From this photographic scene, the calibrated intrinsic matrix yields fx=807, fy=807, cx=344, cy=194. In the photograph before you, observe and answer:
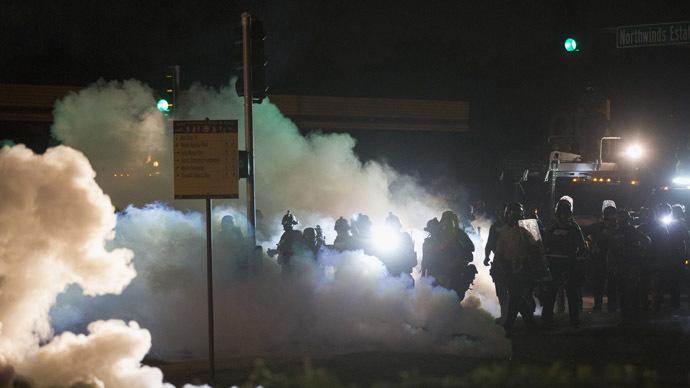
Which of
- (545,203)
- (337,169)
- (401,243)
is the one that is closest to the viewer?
(401,243)

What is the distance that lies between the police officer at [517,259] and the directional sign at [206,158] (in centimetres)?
438

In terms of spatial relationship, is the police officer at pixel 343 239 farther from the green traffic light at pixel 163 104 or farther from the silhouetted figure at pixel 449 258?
the green traffic light at pixel 163 104

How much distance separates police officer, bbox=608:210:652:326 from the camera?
1126 cm

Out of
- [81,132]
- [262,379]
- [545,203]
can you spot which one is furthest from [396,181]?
[262,379]

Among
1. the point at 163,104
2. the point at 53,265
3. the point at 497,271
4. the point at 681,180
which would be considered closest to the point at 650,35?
the point at 681,180

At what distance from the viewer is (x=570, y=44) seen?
47.1 feet

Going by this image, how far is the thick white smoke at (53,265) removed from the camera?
233 inches

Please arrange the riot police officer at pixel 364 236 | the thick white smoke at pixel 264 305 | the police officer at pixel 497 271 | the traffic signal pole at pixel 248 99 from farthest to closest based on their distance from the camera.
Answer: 1. the riot police officer at pixel 364 236
2. the police officer at pixel 497 271
3. the traffic signal pole at pixel 248 99
4. the thick white smoke at pixel 264 305

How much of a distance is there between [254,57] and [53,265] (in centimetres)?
487

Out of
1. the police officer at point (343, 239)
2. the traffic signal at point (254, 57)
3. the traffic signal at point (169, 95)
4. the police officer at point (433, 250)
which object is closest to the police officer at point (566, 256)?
the police officer at point (433, 250)

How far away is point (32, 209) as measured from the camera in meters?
6.01

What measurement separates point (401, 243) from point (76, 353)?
602 centimetres

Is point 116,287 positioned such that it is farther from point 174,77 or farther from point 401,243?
point 174,77

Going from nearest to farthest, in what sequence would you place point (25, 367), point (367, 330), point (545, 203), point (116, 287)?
point (25, 367), point (116, 287), point (367, 330), point (545, 203)
